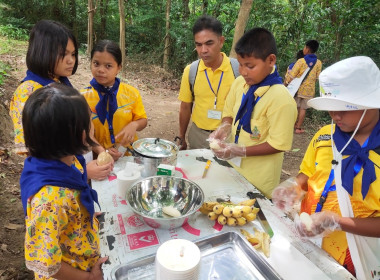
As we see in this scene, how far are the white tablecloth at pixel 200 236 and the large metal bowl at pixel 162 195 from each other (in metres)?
0.09

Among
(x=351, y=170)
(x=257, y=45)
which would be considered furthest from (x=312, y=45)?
(x=351, y=170)

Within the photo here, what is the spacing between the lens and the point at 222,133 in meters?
2.39

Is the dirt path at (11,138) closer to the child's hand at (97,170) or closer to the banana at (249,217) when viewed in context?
the child's hand at (97,170)

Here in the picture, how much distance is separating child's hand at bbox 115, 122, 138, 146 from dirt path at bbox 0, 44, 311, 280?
156 cm

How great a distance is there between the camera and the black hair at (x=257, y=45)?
6.59 feet

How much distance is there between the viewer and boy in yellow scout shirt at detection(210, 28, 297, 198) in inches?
79.2

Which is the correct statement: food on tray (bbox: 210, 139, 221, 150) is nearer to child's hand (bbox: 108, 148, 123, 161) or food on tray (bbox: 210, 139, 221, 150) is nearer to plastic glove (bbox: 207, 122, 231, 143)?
plastic glove (bbox: 207, 122, 231, 143)

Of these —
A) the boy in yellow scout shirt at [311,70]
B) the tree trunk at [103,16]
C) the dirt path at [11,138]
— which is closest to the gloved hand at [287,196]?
the dirt path at [11,138]

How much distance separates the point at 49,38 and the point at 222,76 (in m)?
1.76

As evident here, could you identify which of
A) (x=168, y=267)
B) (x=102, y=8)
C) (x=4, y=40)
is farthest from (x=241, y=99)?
(x=102, y=8)

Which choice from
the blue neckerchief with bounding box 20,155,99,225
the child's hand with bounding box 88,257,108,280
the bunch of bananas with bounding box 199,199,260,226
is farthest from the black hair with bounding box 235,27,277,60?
the child's hand with bounding box 88,257,108,280

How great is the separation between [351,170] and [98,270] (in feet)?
4.64

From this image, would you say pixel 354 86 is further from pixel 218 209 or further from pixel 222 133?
pixel 222 133

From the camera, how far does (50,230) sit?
3.52 feet
